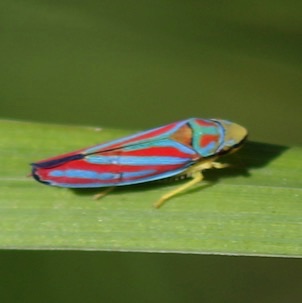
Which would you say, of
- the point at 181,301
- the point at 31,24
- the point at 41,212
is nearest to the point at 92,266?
the point at 181,301

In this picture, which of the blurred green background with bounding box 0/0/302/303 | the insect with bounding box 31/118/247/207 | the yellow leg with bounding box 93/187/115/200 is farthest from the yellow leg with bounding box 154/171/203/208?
the blurred green background with bounding box 0/0/302/303

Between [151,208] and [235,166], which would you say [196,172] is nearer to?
[235,166]

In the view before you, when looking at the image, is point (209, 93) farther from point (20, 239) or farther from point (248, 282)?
point (20, 239)

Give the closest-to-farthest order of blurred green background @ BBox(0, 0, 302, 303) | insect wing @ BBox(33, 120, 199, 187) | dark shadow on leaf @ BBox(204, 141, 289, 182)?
insect wing @ BBox(33, 120, 199, 187), dark shadow on leaf @ BBox(204, 141, 289, 182), blurred green background @ BBox(0, 0, 302, 303)

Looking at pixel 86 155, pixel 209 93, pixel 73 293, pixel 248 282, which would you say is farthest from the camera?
pixel 209 93

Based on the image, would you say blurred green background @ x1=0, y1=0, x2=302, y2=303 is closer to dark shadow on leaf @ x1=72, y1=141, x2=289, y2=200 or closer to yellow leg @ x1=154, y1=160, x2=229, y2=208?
dark shadow on leaf @ x1=72, y1=141, x2=289, y2=200

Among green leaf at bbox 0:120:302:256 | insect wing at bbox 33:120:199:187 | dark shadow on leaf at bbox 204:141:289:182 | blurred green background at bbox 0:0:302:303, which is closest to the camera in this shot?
green leaf at bbox 0:120:302:256

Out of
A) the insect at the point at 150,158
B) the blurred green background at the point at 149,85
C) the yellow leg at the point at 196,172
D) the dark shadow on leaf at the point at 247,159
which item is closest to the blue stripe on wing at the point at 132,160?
the insect at the point at 150,158

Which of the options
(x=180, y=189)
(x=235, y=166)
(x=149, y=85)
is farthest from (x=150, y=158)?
(x=149, y=85)
